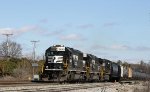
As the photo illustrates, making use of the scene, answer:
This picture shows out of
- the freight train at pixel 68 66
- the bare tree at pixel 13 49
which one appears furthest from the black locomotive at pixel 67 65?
the bare tree at pixel 13 49

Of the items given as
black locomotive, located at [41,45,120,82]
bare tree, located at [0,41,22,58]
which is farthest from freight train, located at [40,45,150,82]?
bare tree, located at [0,41,22,58]

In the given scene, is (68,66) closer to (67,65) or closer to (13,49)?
(67,65)

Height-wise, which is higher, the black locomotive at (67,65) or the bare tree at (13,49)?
the bare tree at (13,49)

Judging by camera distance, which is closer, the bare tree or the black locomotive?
the black locomotive

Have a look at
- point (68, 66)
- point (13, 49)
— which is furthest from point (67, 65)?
point (13, 49)

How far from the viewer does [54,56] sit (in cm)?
3662

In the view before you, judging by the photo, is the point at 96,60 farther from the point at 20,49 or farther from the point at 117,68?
the point at 20,49

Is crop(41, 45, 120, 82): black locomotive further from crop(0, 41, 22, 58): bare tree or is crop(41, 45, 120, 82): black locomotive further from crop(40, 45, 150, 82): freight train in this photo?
crop(0, 41, 22, 58): bare tree

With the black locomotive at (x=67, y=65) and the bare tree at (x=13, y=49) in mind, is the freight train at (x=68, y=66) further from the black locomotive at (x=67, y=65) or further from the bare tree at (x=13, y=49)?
the bare tree at (x=13, y=49)

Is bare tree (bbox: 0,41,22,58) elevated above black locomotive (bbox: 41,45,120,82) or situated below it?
above

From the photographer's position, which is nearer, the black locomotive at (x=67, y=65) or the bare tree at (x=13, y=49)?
the black locomotive at (x=67, y=65)

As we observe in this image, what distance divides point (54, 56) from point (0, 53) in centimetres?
9836

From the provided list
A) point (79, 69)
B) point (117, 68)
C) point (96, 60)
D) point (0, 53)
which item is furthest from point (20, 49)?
point (79, 69)

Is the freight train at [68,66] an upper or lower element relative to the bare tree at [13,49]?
lower
